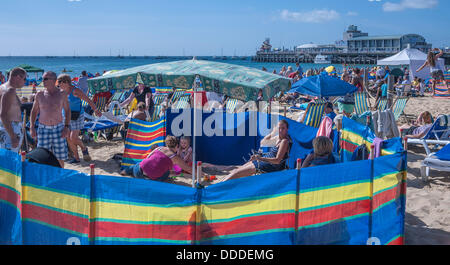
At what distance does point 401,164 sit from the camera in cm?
318

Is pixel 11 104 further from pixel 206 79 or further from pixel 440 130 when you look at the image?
pixel 440 130

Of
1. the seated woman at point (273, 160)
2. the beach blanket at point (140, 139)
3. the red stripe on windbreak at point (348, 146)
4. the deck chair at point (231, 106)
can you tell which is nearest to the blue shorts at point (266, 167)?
the seated woman at point (273, 160)

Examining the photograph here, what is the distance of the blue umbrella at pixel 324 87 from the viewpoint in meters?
9.23

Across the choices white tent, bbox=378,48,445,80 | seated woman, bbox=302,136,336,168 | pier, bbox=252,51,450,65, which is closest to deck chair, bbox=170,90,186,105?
seated woman, bbox=302,136,336,168

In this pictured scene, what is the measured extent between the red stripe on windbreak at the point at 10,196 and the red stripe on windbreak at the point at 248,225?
1477 millimetres

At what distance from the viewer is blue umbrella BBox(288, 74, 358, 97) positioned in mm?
9234

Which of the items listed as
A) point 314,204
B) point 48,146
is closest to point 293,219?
point 314,204

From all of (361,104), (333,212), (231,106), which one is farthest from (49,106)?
(361,104)

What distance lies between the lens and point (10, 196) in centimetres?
317

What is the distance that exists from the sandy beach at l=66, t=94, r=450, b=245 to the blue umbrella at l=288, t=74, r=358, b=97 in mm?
2234

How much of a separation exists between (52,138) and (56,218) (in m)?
2.26

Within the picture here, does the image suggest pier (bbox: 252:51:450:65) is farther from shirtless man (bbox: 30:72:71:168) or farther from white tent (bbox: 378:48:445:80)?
shirtless man (bbox: 30:72:71:168)

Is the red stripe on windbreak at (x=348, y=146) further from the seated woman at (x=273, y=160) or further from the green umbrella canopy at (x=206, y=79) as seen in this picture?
the green umbrella canopy at (x=206, y=79)
